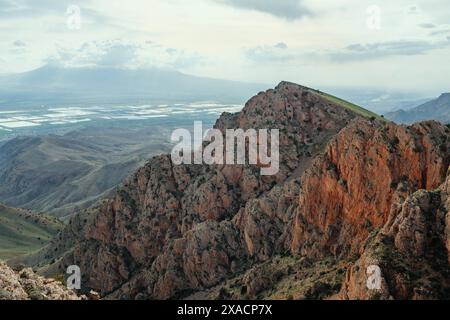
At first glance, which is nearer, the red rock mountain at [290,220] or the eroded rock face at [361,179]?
the red rock mountain at [290,220]

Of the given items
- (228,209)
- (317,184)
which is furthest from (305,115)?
(317,184)

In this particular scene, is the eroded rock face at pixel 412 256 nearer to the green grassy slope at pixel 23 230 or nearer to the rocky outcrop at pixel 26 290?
the rocky outcrop at pixel 26 290

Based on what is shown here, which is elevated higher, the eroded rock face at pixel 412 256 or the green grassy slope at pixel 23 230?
the eroded rock face at pixel 412 256

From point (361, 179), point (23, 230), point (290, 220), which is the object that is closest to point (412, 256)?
point (361, 179)

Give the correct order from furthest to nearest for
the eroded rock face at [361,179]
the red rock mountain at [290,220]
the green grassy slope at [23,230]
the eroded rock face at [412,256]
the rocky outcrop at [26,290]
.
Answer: the green grassy slope at [23,230]
the eroded rock face at [361,179]
the red rock mountain at [290,220]
the eroded rock face at [412,256]
the rocky outcrop at [26,290]

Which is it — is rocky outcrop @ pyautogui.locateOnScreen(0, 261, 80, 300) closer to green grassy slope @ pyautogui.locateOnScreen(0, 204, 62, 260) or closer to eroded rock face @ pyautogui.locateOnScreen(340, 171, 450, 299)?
eroded rock face @ pyautogui.locateOnScreen(340, 171, 450, 299)

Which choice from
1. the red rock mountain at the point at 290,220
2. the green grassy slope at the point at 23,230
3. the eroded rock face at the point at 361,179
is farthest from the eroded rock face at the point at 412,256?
the green grassy slope at the point at 23,230
